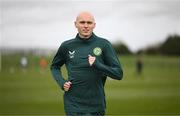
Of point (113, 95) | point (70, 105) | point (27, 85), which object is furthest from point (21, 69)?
point (70, 105)

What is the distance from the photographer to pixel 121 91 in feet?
45.7

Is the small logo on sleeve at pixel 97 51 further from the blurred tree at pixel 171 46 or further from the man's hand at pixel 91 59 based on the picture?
the blurred tree at pixel 171 46

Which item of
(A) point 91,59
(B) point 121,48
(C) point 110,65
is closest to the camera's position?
(A) point 91,59

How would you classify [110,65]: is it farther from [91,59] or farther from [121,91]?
[121,91]

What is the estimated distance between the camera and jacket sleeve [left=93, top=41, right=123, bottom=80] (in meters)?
4.29

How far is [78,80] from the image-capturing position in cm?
439

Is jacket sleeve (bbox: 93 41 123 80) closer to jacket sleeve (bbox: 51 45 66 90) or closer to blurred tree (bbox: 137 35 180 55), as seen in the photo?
jacket sleeve (bbox: 51 45 66 90)

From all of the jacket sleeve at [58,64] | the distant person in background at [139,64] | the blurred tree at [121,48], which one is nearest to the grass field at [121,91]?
the distant person in background at [139,64]

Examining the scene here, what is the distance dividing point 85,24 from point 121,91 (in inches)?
381

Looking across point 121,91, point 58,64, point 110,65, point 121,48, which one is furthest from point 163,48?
point 110,65

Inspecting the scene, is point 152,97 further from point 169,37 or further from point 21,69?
point 21,69

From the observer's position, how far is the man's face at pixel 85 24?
436cm

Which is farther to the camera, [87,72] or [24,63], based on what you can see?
[24,63]

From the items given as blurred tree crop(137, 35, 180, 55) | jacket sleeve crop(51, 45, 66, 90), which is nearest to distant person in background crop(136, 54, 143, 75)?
blurred tree crop(137, 35, 180, 55)
